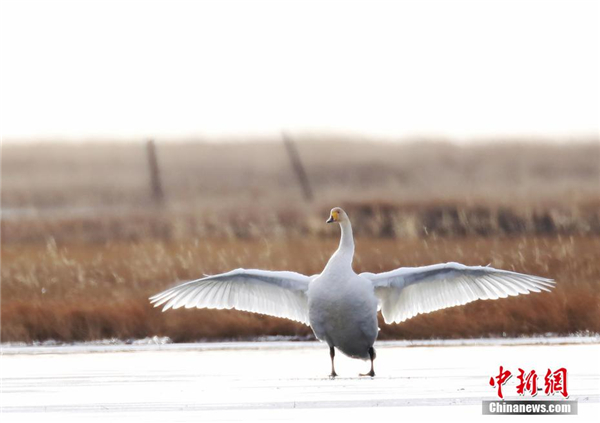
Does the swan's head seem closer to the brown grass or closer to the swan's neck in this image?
the swan's neck

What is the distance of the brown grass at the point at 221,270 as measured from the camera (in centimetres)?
1697

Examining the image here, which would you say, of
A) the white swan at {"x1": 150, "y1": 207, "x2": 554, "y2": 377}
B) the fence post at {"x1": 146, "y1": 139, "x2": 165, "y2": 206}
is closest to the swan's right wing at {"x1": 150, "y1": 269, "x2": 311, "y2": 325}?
the white swan at {"x1": 150, "y1": 207, "x2": 554, "y2": 377}

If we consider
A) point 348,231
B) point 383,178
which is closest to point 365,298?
point 348,231

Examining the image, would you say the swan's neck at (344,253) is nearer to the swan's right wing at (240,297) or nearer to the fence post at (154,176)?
the swan's right wing at (240,297)

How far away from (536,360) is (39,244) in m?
12.8

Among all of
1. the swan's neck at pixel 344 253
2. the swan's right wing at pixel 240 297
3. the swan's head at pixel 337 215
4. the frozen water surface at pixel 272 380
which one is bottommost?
the frozen water surface at pixel 272 380

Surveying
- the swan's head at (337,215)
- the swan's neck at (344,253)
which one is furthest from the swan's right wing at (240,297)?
the swan's neck at (344,253)

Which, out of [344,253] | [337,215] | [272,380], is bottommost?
[272,380]

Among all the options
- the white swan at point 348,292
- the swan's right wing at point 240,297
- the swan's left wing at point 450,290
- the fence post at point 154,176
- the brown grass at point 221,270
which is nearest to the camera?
the white swan at point 348,292

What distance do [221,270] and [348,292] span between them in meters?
7.81

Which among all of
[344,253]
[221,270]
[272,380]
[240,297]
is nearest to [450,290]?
[344,253]

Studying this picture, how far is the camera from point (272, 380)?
12406 mm

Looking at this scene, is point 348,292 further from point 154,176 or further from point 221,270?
point 154,176

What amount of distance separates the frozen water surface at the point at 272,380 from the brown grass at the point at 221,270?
2.20ft
